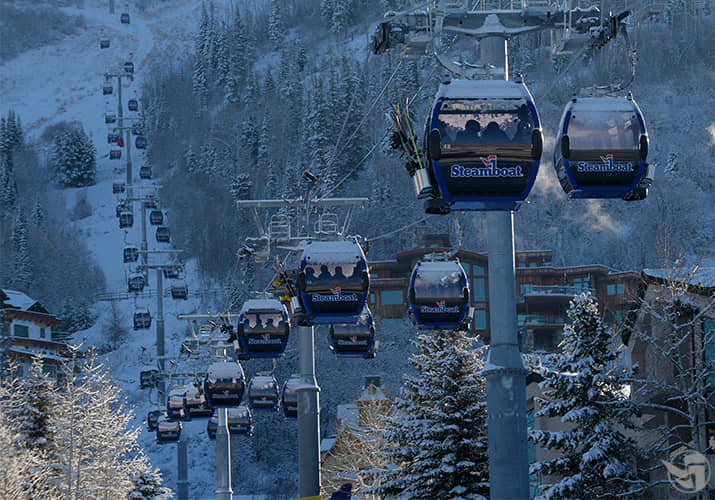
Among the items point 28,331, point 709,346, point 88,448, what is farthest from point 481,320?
point 709,346

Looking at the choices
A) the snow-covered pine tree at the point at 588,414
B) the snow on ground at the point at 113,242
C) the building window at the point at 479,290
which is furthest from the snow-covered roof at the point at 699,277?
the building window at the point at 479,290

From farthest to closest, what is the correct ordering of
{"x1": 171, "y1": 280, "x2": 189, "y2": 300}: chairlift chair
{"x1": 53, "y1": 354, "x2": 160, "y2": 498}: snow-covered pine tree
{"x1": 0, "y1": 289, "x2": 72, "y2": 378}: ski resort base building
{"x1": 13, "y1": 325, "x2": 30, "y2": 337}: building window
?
{"x1": 13, "y1": 325, "x2": 30, "y2": 337}: building window
{"x1": 0, "y1": 289, "x2": 72, "y2": 378}: ski resort base building
{"x1": 171, "y1": 280, "x2": 189, "y2": 300}: chairlift chair
{"x1": 53, "y1": 354, "x2": 160, "y2": 498}: snow-covered pine tree

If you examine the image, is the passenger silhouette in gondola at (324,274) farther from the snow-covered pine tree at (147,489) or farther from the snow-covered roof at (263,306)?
the snow-covered pine tree at (147,489)

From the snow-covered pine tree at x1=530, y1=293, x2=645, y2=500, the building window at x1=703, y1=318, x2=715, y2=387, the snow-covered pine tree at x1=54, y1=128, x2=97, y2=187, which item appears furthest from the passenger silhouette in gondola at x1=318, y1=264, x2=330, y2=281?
the snow-covered pine tree at x1=54, y1=128, x2=97, y2=187

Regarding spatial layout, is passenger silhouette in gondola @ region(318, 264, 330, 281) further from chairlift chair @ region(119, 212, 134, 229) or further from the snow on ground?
chairlift chair @ region(119, 212, 134, 229)

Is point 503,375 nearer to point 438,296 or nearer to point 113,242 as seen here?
point 438,296

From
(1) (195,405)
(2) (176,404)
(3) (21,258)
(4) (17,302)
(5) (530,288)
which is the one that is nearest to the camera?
(1) (195,405)

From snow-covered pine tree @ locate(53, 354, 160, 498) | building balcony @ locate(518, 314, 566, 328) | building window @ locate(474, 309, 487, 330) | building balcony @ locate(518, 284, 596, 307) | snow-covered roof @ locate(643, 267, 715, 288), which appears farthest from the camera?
building balcony @ locate(518, 284, 596, 307)

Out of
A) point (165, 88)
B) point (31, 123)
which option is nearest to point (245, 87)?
point (165, 88)

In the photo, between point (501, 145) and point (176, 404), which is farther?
point (176, 404)
